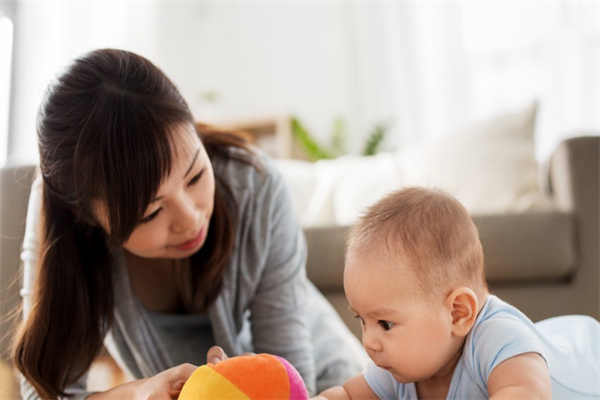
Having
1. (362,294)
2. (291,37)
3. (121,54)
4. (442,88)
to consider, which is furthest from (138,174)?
(291,37)

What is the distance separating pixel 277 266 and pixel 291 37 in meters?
2.56

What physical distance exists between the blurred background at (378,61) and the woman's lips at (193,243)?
5.20 ft

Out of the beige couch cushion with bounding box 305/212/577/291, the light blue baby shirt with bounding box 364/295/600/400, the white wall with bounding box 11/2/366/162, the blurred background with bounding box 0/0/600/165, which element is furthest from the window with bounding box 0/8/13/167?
the white wall with bounding box 11/2/366/162

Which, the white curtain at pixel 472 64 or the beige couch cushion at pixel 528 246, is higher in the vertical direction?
the white curtain at pixel 472 64

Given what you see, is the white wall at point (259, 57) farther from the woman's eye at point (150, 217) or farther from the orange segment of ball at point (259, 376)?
the orange segment of ball at point (259, 376)

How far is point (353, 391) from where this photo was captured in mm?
788

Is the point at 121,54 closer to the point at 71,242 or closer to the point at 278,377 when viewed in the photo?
the point at 71,242

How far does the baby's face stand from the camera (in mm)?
639

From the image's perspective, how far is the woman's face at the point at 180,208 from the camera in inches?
31.4

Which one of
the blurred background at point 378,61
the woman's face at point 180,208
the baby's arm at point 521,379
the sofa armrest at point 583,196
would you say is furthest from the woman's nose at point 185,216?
the blurred background at point 378,61

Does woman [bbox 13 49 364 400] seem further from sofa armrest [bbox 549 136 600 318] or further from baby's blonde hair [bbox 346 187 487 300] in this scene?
sofa armrest [bbox 549 136 600 318]

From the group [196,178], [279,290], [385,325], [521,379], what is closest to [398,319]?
[385,325]

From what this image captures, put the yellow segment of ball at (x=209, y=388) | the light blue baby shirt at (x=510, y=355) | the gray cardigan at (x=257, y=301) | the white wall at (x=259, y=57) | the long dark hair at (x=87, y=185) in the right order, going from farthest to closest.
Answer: the white wall at (x=259, y=57), the gray cardigan at (x=257, y=301), the long dark hair at (x=87, y=185), the light blue baby shirt at (x=510, y=355), the yellow segment of ball at (x=209, y=388)

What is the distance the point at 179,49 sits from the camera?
3352 mm
